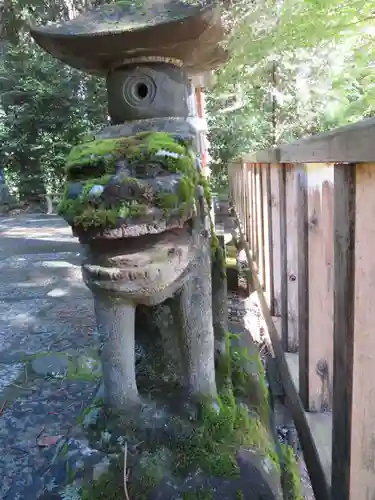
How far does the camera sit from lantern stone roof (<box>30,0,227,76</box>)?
2.90 m

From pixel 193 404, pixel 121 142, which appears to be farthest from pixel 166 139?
pixel 193 404

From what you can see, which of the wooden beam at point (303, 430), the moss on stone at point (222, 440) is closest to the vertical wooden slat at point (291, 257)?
the wooden beam at point (303, 430)

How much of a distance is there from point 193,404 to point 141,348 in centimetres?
36

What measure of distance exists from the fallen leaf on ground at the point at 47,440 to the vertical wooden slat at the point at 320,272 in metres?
1.40

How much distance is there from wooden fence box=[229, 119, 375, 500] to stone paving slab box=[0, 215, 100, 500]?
941 millimetres

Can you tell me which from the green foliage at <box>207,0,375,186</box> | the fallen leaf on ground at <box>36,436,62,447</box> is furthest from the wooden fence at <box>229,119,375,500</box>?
the green foliage at <box>207,0,375,186</box>

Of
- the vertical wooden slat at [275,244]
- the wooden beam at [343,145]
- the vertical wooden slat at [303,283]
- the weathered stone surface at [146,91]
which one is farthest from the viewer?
the vertical wooden slat at [275,244]

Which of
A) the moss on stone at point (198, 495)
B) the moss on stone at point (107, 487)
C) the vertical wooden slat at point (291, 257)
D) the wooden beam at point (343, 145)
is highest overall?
the wooden beam at point (343, 145)

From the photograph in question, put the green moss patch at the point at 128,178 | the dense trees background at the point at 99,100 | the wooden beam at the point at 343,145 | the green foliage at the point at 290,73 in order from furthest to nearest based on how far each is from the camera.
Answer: the dense trees background at the point at 99,100 → the green foliage at the point at 290,73 → the green moss patch at the point at 128,178 → the wooden beam at the point at 343,145

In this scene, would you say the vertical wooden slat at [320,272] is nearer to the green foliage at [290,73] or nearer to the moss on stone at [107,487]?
the moss on stone at [107,487]

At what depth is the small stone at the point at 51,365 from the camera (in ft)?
10.5

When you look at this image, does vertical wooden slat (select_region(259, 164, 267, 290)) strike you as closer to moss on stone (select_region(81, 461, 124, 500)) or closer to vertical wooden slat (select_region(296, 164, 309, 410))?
vertical wooden slat (select_region(296, 164, 309, 410))

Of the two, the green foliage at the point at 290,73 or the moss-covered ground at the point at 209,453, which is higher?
the green foliage at the point at 290,73

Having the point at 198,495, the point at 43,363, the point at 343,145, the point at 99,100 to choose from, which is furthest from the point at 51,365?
the point at 99,100
